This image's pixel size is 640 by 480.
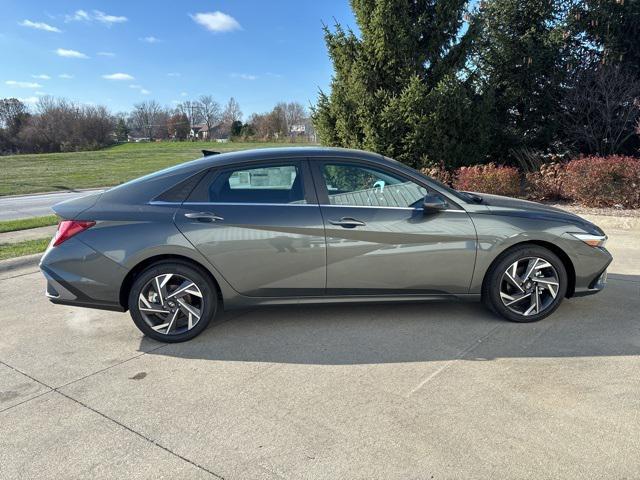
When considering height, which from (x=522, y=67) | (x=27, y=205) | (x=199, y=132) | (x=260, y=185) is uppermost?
(x=199, y=132)

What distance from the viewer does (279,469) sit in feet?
7.44

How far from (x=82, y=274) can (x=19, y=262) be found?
343 cm

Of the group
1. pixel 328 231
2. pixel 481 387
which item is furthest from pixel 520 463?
pixel 328 231

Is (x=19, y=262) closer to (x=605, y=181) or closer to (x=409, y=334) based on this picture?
(x=409, y=334)

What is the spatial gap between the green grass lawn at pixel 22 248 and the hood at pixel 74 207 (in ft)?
11.2

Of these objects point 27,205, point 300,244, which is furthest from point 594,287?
point 27,205

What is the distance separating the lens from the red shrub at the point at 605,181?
8102 millimetres

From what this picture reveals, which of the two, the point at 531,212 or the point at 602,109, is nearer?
the point at 531,212

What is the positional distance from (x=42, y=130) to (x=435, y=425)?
2462 inches

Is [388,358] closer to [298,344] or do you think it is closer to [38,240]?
[298,344]

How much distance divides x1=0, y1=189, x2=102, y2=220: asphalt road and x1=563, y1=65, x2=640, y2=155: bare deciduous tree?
13716mm

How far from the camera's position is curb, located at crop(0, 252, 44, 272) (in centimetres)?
601

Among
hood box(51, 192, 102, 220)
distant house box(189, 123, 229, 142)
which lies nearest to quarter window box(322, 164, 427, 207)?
hood box(51, 192, 102, 220)

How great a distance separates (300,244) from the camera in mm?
3652
